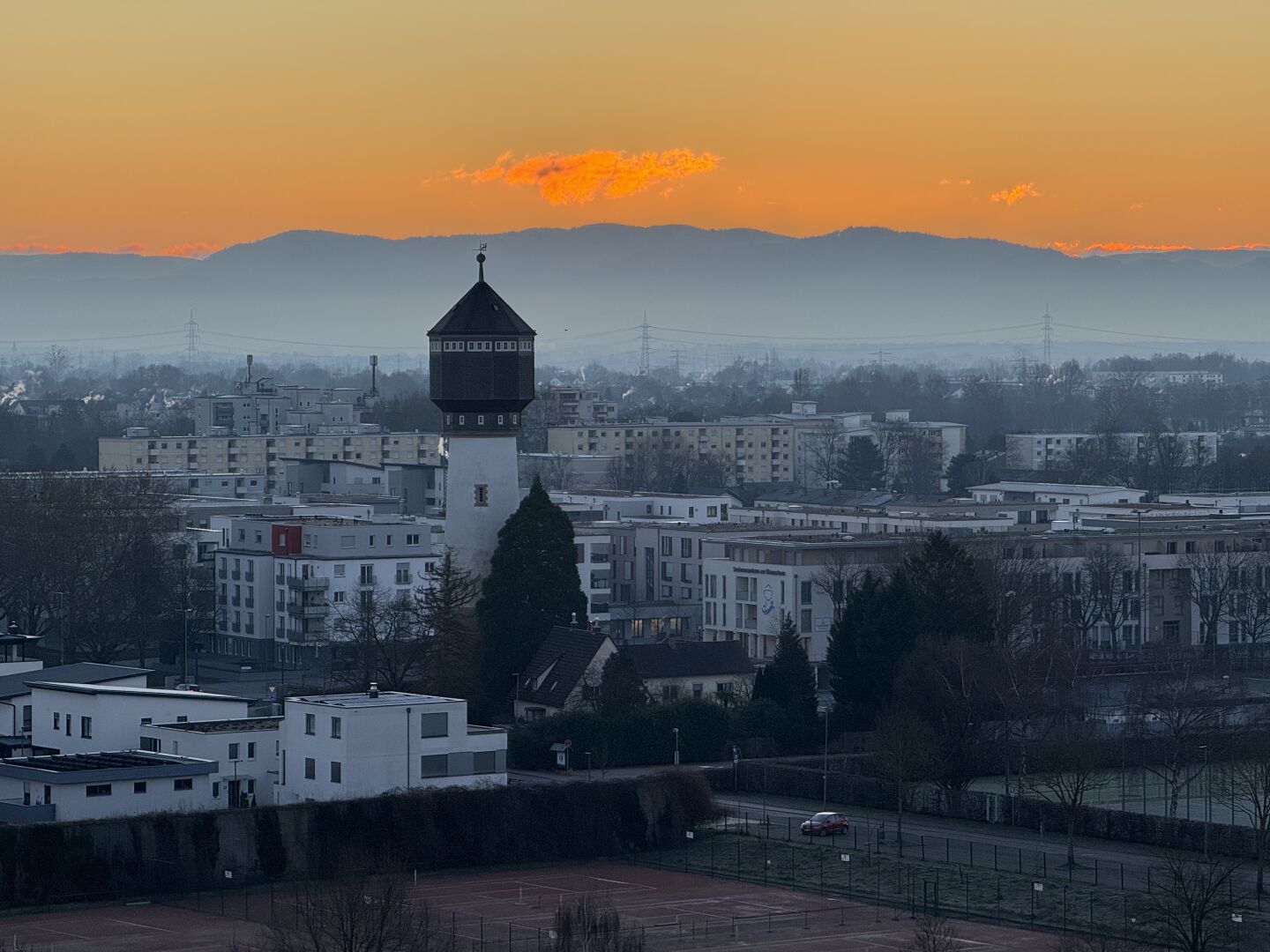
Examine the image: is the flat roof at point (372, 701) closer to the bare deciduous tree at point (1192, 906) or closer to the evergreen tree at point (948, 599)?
the evergreen tree at point (948, 599)

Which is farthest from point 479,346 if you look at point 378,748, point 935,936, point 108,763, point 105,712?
point 935,936

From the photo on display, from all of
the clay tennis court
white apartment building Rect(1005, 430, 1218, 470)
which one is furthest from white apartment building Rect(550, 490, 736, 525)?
white apartment building Rect(1005, 430, 1218, 470)

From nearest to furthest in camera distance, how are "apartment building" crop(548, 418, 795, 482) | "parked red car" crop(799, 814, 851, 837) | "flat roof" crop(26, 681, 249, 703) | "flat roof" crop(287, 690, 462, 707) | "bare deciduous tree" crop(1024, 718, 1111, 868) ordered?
"bare deciduous tree" crop(1024, 718, 1111, 868)
"parked red car" crop(799, 814, 851, 837)
"flat roof" crop(287, 690, 462, 707)
"flat roof" crop(26, 681, 249, 703)
"apartment building" crop(548, 418, 795, 482)

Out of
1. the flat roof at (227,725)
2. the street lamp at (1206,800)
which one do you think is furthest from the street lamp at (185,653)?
the street lamp at (1206,800)

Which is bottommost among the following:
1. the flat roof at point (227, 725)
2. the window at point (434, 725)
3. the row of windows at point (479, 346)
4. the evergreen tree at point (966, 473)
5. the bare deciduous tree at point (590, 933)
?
the bare deciduous tree at point (590, 933)

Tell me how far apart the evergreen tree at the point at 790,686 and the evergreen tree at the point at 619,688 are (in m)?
2.50

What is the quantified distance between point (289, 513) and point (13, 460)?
5890cm

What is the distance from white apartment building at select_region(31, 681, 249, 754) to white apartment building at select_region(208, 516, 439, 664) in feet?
61.5

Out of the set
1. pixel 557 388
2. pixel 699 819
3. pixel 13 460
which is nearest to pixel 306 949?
pixel 699 819

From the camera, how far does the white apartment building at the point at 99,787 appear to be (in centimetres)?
4003

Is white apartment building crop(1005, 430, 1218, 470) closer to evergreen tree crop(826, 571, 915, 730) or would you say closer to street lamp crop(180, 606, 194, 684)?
street lamp crop(180, 606, 194, 684)

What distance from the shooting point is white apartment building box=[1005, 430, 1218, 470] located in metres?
134

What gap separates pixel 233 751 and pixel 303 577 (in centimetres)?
2412

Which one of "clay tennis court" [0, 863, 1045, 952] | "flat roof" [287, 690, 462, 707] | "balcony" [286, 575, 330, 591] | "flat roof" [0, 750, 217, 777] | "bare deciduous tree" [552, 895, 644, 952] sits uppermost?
"balcony" [286, 575, 330, 591]
